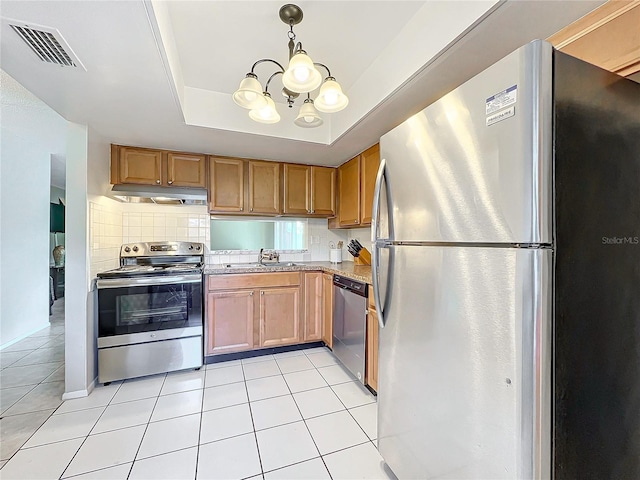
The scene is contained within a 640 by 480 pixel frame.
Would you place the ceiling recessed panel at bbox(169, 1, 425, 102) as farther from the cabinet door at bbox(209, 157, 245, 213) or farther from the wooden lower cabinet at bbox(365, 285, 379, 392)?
the wooden lower cabinet at bbox(365, 285, 379, 392)

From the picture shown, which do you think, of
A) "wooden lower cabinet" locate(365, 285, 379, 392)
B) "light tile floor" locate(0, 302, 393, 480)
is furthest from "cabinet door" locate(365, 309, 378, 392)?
"light tile floor" locate(0, 302, 393, 480)

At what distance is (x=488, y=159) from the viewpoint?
2.73 feet

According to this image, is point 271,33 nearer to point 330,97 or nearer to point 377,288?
point 330,97

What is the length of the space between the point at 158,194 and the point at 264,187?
1023 millimetres

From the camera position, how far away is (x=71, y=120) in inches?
81.4

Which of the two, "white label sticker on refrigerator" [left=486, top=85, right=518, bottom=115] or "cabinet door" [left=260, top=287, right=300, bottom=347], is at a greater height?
"white label sticker on refrigerator" [left=486, top=85, right=518, bottom=115]

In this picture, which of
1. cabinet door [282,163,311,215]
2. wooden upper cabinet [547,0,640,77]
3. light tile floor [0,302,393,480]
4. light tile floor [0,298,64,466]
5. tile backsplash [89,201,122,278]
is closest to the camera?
wooden upper cabinet [547,0,640,77]

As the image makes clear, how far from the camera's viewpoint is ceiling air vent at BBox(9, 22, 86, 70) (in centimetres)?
118

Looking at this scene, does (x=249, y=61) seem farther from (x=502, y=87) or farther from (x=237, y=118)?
(x=502, y=87)

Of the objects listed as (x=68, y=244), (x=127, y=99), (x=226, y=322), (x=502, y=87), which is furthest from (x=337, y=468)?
(x=127, y=99)

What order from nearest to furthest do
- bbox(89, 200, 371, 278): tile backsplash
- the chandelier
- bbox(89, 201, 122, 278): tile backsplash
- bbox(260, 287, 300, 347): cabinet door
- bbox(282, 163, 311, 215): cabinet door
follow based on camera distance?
the chandelier
bbox(89, 201, 122, 278): tile backsplash
bbox(89, 200, 371, 278): tile backsplash
bbox(260, 287, 300, 347): cabinet door
bbox(282, 163, 311, 215): cabinet door

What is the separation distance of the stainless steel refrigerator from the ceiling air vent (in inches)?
64.5

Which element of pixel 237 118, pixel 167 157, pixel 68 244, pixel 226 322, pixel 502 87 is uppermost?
pixel 237 118

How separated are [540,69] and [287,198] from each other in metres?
2.60
